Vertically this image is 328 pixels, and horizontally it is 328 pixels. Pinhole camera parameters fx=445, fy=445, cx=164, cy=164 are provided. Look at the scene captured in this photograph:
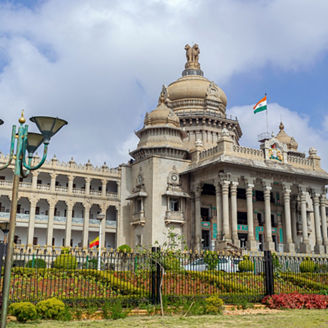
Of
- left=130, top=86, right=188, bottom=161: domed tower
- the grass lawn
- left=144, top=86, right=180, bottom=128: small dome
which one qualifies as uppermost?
left=144, top=86, right=180, bottom=128: small dome

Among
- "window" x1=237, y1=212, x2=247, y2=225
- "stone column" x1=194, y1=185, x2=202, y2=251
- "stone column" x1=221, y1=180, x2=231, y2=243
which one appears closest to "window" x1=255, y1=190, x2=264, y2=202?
"window" x1=237, y1=212, x2=247, y2=225

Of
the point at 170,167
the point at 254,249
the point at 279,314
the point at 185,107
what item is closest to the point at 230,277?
the point at 279,314

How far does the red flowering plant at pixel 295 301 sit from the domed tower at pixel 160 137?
27.5m

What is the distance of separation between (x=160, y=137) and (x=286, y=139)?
2121 cm

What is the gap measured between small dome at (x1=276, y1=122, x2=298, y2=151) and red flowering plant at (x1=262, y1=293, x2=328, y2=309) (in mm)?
41912

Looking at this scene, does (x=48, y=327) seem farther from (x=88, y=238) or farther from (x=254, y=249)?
(x=88, y=238)

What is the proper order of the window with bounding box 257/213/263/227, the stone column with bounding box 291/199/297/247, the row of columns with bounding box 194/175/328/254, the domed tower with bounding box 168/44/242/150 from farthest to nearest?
the domed tower with bounding box 168/44/242/150
the stone column with bounding box 291/199/297/247
the window with bounding box 257/213/263/227
the row of columns with bounding box 194/175/328/254

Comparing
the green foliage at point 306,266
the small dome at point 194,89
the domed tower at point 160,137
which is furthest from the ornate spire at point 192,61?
the green foliage at point 306,266

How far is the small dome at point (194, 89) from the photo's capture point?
55025 millimetres

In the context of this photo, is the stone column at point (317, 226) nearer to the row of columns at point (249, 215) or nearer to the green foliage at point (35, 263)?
the row of columns at point (249, 215)

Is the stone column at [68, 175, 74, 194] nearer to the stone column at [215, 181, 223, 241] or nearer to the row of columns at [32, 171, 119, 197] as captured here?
the row of columns at [32, 171, 119, 197]

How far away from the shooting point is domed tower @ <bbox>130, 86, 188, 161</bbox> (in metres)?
44.7

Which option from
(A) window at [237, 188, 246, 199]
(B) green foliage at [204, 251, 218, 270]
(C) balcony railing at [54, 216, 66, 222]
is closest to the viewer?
(B) green foliage at [204, 251, 218, 270]

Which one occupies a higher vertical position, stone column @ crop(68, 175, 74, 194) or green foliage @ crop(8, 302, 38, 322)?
stone column @ crop(68, 175, 74, 194)
